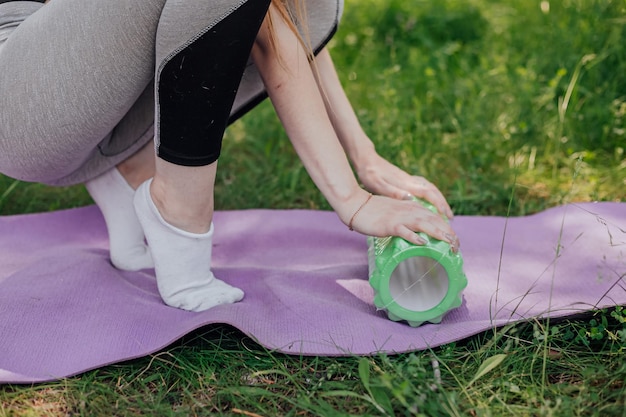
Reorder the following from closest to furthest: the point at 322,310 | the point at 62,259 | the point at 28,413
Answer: the point at 28,413 < the point at 322,310 < the point at 62,259

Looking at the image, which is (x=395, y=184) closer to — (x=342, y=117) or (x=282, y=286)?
(x=342, y=117)

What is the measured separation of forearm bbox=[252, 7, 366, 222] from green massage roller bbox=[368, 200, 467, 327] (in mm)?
135

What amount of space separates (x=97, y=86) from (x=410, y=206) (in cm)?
64

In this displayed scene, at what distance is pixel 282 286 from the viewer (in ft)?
5.25

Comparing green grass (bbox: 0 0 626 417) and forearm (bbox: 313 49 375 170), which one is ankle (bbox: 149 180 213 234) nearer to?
green grass (bbox: 0 0 626 417)

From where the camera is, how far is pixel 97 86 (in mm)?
1408

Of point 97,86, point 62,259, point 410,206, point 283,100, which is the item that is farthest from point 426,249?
point 62,259

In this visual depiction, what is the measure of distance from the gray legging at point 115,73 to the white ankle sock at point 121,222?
0.19 m

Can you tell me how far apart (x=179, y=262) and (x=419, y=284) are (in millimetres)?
484

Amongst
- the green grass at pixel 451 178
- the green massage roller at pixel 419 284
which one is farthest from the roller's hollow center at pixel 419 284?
the green grass at pixel 451 178

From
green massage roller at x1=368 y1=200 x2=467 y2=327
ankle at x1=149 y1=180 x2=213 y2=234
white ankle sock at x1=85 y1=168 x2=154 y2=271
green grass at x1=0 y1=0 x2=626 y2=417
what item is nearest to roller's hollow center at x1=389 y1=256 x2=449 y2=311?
green massage roller at x1=368 y1=200 x2=467 y2=327

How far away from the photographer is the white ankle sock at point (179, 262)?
150 cm

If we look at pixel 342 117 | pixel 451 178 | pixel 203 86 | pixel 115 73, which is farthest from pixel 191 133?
pixel 451 178

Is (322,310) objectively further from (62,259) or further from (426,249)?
(62,259)
